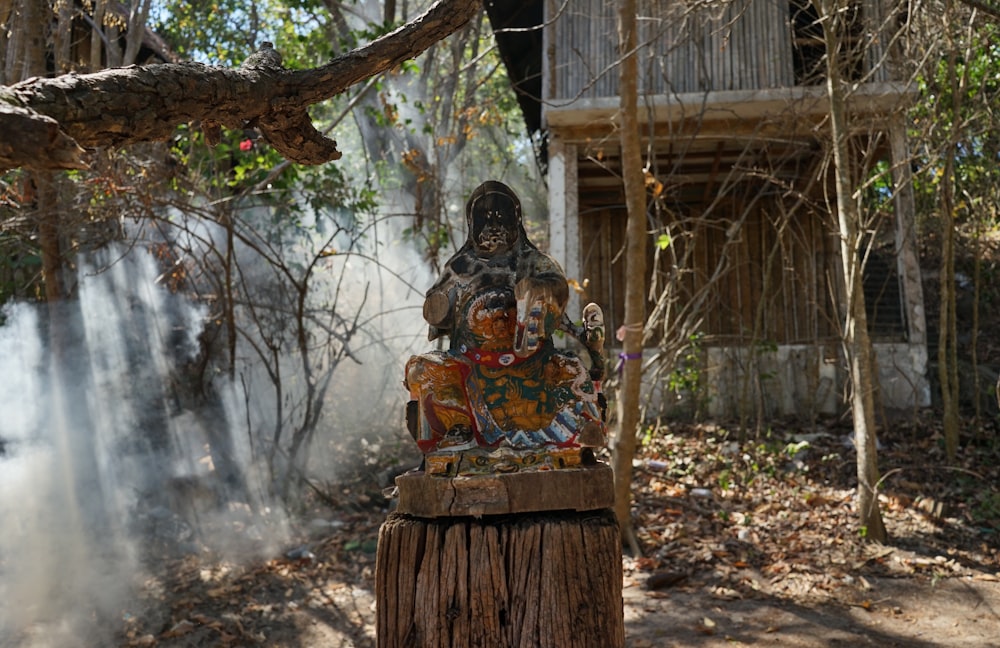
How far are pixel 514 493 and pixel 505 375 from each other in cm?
55

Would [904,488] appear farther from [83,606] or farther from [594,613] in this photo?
[83,606]

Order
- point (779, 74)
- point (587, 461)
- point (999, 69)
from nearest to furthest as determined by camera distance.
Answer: point (587, 461) → point (779, 74) → point (999, 69)

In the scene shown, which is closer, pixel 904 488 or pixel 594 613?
pixel 594 613

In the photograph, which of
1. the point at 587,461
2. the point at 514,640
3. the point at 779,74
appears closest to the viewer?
the point at 514,640

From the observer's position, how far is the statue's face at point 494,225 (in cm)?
377

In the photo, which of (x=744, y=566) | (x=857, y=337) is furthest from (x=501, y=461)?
(x=857, y=337)

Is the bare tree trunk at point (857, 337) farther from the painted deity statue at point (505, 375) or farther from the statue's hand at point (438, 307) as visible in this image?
the statue's hand at point (438, 307)

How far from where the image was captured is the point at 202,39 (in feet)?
35.0

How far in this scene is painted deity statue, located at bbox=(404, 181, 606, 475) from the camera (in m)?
3.45

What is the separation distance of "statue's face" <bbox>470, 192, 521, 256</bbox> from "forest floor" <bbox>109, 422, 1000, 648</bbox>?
9.10ft

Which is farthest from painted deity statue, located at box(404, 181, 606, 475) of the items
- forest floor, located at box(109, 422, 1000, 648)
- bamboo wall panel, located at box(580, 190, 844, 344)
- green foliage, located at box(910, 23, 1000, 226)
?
bamboo wall panel, located at box(580, 190, 844, 344)

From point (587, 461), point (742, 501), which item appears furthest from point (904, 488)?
point (587, 461)

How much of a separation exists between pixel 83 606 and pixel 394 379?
474 centimetres

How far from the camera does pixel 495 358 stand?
3.58m
